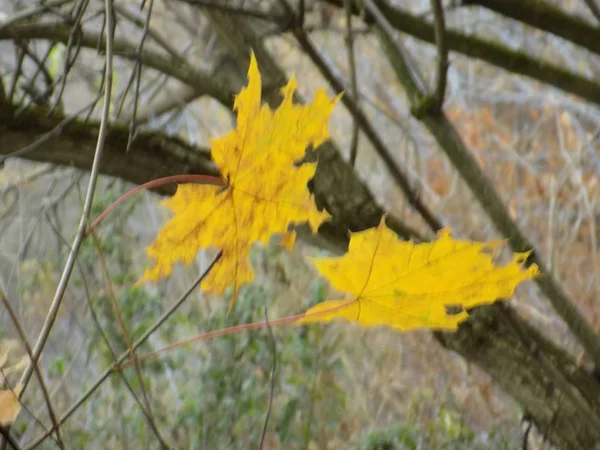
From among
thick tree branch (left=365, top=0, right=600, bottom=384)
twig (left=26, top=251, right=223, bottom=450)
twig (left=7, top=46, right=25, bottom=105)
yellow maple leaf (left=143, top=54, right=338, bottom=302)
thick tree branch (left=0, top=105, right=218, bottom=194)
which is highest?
twig (left=7, top=46, right=25, bottom=105)

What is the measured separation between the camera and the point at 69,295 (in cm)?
149

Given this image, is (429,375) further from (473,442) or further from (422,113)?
(422,113)

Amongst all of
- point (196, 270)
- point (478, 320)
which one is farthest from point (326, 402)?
point (478, 320)

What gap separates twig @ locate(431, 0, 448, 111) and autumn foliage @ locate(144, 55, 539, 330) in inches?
11.0

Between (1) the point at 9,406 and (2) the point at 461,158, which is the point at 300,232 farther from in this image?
(1) the point at 9,406

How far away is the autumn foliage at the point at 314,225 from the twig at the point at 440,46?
0.28 metres

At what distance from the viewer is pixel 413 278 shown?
1.12 feet

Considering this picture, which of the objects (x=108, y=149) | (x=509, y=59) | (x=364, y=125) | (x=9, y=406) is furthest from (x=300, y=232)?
(x=9, y=406)

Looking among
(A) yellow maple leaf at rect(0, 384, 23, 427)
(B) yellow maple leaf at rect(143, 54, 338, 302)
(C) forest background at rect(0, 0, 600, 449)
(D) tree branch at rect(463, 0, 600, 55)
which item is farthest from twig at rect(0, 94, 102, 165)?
(D) tree branch at rect(463, 0, 600, 55)

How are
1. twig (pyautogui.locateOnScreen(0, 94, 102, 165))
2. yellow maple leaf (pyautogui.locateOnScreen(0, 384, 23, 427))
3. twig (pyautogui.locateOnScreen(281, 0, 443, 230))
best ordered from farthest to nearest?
twig (pyautogui.locateOnScreen(281, 0, 443, 230)) < twig (pyautogui.locateOnScreen(0, 94, 102, 165)) < yellow maple leaf (pyautogui.locateOnScreen(0, 384, 23, 427))

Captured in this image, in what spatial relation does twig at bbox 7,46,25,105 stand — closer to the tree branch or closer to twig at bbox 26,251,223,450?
twig at bbox 26,251,223,450

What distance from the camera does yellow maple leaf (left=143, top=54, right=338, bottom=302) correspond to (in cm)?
35

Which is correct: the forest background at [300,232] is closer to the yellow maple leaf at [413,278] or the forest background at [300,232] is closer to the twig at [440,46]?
the twig at [440,46]

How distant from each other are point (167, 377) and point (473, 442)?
72cm
